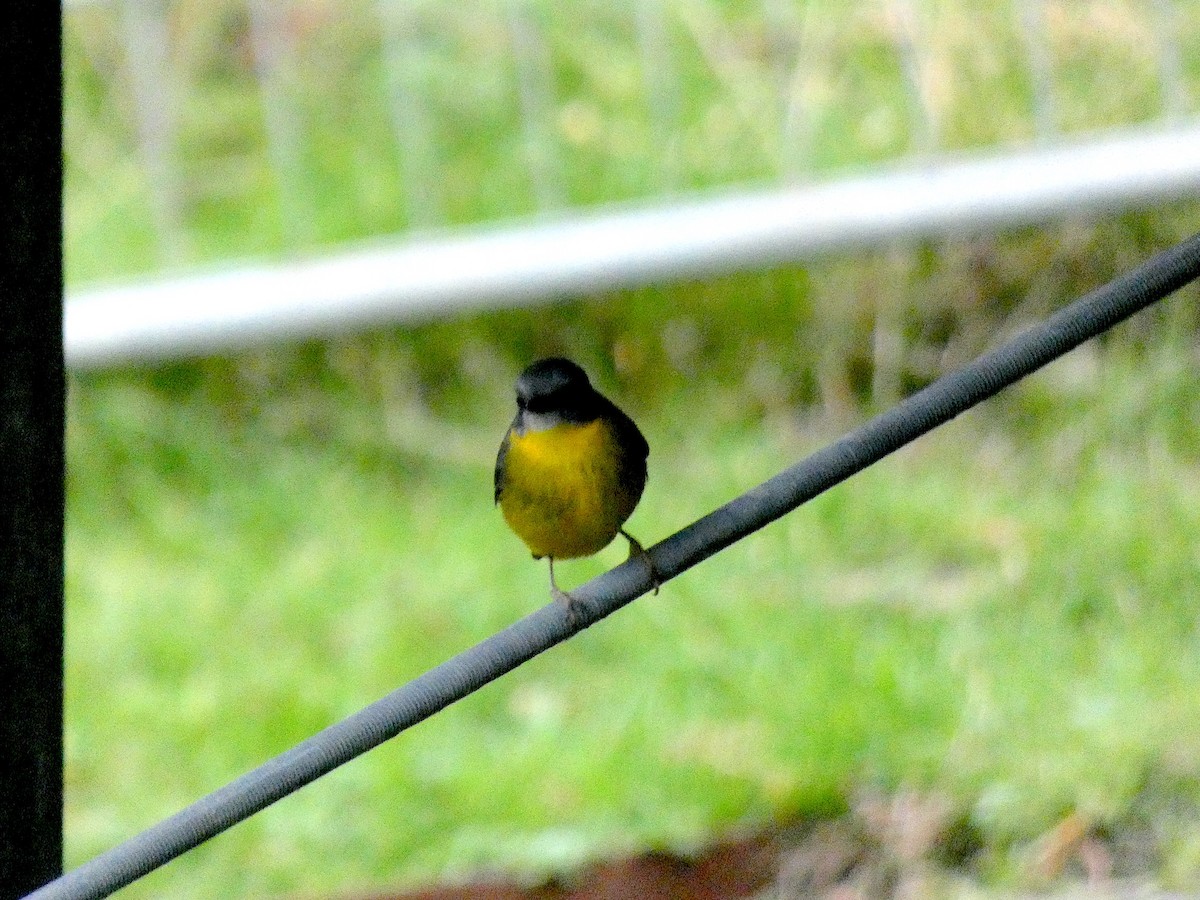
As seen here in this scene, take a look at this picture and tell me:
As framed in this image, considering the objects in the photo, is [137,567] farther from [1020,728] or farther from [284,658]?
[1020,728]

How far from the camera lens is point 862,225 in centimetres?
415

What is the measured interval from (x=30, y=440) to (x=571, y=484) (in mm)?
772

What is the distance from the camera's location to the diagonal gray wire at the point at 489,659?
4.50 ft

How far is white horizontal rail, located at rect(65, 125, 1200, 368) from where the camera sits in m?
4.07

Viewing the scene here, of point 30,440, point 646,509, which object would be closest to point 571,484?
point 30,440

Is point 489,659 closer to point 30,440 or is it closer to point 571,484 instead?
point 30,440

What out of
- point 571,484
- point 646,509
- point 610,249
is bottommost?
point 571,484

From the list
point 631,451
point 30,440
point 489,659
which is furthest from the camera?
point 631,451

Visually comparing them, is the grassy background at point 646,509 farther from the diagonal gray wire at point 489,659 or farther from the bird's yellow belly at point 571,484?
the diagonal gray wire at point 489,659

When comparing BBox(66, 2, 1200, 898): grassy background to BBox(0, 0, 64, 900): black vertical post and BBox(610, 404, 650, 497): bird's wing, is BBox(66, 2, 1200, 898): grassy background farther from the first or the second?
BBox(0, 0, 64, 900): black vertical post

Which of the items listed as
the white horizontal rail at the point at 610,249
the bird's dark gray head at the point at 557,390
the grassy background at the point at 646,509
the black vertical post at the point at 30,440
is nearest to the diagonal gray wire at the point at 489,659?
the black vertical post at the point at 30,440

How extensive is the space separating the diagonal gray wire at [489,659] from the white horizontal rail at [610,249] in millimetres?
2766

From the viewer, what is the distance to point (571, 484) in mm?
2211

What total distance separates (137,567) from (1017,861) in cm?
236
